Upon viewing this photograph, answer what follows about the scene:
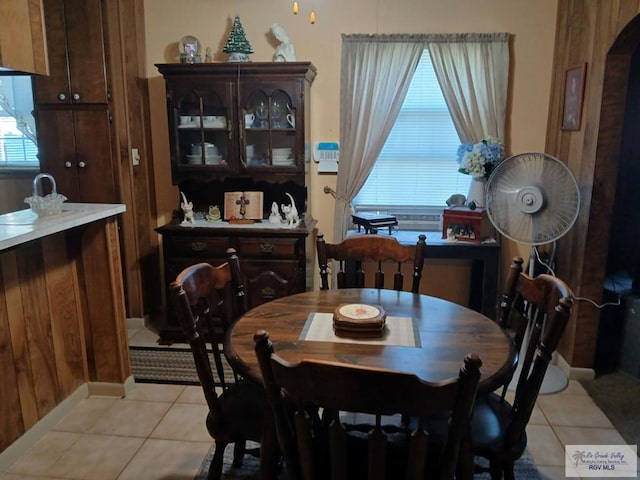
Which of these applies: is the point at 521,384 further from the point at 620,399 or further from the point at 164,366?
the point at 164,366

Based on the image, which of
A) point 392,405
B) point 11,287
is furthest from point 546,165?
point 11,287

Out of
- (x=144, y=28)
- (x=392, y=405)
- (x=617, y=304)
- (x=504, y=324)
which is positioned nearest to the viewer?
(x=392, y=405)

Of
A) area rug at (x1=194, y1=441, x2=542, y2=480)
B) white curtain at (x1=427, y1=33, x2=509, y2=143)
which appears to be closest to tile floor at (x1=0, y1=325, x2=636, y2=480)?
area rug at (x1=194, y1=441, x2=542, y2=480)

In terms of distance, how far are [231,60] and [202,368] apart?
2.26 metres

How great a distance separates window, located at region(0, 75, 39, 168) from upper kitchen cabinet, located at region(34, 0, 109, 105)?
2.78ft

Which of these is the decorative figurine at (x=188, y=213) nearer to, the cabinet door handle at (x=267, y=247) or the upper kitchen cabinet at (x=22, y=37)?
the cabinet door handle at (x=267, y=247)

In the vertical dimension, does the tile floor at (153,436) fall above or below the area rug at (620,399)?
below

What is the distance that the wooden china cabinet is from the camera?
3158 millimetres

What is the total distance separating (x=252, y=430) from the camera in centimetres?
167

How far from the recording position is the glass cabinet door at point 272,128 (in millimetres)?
3205

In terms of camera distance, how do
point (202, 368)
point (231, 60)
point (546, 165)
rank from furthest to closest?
point (231, 60) → point (546, 165) → point (202, 368)

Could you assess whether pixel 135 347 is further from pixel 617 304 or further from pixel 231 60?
pixel 617 304

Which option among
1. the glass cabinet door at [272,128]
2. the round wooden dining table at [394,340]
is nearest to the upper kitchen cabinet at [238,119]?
the glass cabinet door at [272,128]

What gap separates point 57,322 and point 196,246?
100cm
